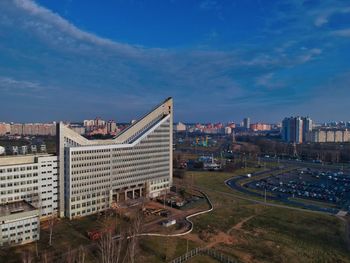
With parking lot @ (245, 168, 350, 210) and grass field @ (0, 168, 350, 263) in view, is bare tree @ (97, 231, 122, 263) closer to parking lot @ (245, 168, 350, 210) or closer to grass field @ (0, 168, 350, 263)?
grass field @ (0, 168, 350, 263)

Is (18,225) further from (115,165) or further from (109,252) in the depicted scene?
(115,165)

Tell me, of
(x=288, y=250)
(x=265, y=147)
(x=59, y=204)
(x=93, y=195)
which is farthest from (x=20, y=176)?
(x=265, y=147)

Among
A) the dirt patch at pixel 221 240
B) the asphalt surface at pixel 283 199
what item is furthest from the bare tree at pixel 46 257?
Result: the asphalt surface at pixel 283 199

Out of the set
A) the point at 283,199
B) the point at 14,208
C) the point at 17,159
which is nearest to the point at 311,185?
the point at 283,199

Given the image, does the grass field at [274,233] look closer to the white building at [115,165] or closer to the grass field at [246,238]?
the grass field at [246,238]

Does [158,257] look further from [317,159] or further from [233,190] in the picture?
[317,159]

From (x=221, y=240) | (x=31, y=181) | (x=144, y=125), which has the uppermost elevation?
(x=144, y=125)
